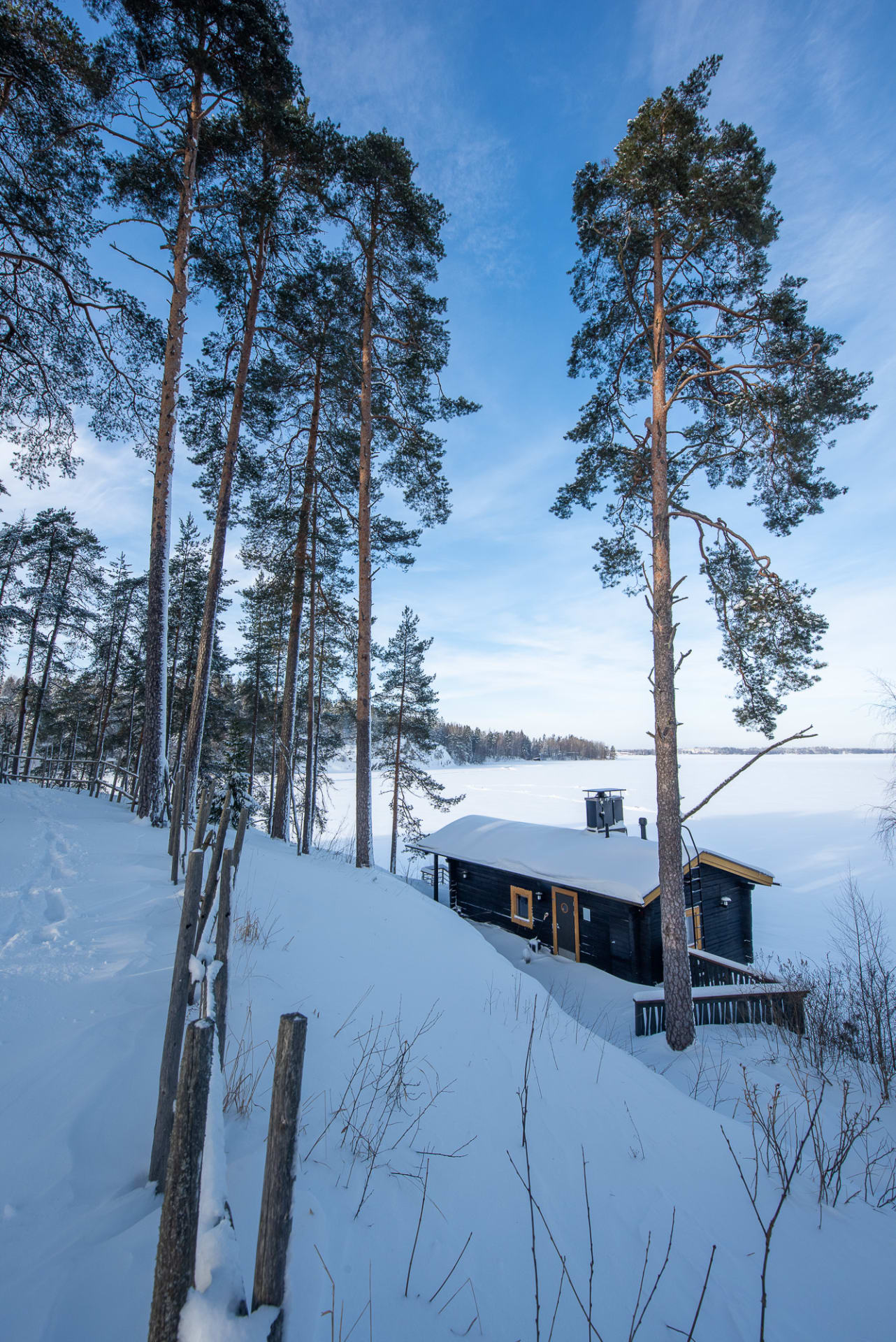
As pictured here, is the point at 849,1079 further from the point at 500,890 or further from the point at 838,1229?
the point at 500,890

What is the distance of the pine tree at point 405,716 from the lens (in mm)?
21922

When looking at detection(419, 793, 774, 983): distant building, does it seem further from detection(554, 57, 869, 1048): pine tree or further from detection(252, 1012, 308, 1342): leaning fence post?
detection(252, 1012, 308, 1342): leaning fence post

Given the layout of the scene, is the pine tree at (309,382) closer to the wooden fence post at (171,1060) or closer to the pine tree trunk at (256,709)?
the pine tree trunk at (256,709)

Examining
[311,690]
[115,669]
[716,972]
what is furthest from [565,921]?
[115,669]

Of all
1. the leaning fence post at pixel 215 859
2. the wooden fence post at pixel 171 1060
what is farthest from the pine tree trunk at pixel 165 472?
the wooden fence post at pixel 171 1060

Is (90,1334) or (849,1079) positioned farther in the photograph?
(849,1079)

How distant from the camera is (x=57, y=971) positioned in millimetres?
3412

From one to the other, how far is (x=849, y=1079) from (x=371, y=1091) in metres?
6.54

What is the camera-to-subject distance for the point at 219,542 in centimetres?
972

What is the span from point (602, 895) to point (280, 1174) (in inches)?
496

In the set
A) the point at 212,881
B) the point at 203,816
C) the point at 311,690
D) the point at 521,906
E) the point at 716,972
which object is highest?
the point at 311,690

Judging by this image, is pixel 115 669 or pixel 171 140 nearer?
pixel 171 140

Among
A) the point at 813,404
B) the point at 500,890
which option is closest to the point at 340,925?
the point at 813,404

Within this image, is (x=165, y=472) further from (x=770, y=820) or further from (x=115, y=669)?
(x=770, y=820)
